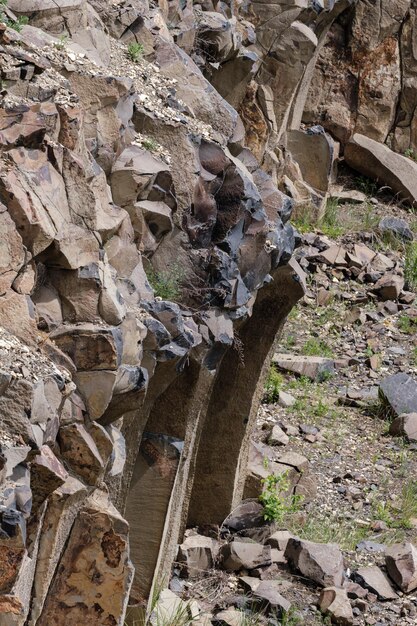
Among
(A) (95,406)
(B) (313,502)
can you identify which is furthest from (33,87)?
(B) (313,502)

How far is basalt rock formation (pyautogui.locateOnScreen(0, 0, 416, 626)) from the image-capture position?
21.9ft

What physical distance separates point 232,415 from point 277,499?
85 cm

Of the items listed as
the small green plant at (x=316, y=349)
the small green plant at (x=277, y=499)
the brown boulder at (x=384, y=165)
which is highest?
the brown boulder at (x=384, y=165)

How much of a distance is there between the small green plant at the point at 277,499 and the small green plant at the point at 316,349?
3635 mm

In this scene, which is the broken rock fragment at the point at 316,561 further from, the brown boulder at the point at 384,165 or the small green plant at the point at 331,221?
the brown boulder at the point at 384,165

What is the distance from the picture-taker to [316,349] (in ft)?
53.4

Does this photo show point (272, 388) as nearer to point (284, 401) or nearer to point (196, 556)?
point (284, 401)

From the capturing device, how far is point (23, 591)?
666cm

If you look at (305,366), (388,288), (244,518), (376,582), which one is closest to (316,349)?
(305,366)

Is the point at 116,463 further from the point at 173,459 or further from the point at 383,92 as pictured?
the point at 383,92

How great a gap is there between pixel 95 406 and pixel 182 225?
2.16 m

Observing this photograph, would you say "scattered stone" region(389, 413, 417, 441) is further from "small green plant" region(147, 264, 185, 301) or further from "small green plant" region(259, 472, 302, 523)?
"small green plant" region(147, 264, 185, 301)

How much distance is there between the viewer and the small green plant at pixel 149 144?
8.62m

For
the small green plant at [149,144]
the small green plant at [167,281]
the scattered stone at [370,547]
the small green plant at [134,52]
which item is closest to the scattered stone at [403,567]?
the scattered stone at [370,547]
